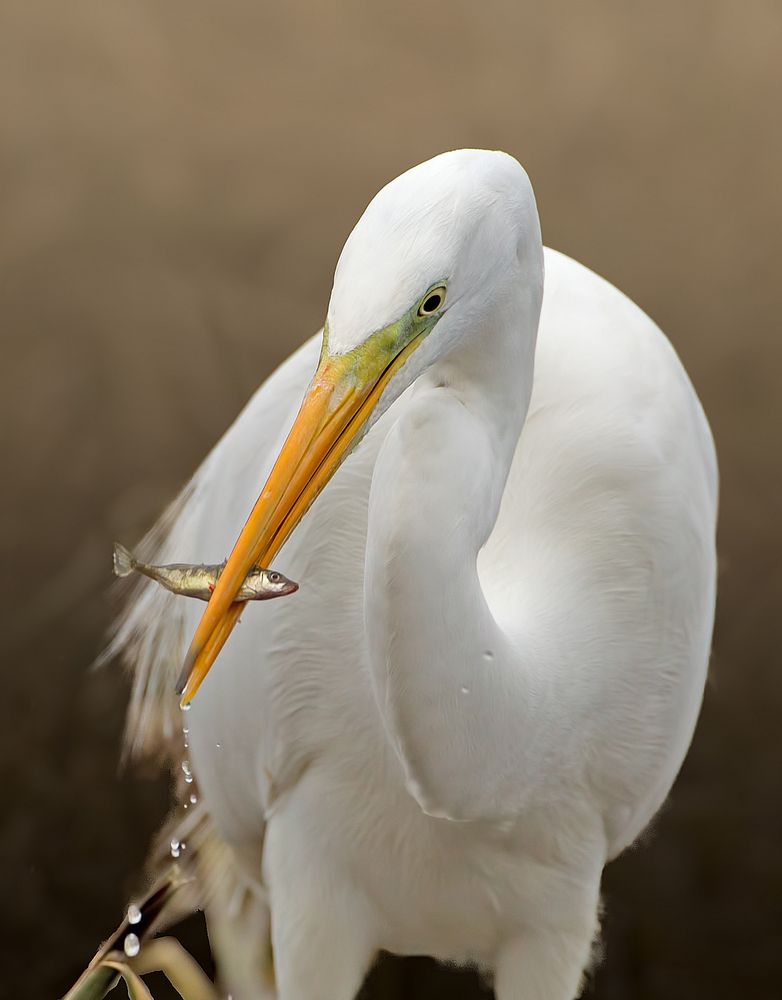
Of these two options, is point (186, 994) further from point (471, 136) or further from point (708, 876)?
point (471, 136)

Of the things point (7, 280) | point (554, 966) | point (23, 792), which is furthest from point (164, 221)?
point (554, 966)

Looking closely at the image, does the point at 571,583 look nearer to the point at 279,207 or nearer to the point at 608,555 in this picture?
the point at 608,555

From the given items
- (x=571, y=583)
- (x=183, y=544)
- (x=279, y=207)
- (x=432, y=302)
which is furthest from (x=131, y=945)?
(x=279, y=207)

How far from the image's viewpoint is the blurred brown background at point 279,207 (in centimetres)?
174

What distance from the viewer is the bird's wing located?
942 mm

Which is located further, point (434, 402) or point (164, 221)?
point (164, 221)

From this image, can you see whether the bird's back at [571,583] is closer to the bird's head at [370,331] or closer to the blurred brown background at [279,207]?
the bird's head at [370,331]

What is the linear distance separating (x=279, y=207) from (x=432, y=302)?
1274mm

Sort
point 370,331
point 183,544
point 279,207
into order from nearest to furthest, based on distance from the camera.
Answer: point 370,331
point 183,544
point 279,207

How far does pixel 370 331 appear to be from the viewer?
52 centimetres

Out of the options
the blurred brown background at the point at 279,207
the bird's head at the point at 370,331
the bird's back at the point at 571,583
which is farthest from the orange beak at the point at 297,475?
the blurred brown background at the point at 279,207

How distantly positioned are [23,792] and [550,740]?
1.07m

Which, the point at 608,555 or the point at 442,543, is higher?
the point at 608,555

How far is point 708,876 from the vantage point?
1609 mm
